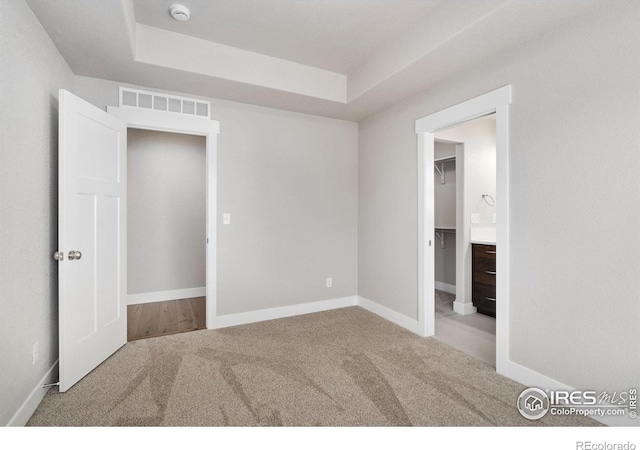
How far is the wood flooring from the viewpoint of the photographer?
3336 millimetres

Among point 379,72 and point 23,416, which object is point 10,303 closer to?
point 23,416

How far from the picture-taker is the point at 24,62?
1892 mm

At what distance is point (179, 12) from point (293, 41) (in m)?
0.93

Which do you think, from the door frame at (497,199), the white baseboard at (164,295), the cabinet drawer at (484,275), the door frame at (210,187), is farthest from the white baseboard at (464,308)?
the white baseboard at (164,295)

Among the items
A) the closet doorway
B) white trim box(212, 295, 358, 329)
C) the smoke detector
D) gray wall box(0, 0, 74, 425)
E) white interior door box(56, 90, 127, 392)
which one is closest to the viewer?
gray wall box(0, 0, 74, 425)

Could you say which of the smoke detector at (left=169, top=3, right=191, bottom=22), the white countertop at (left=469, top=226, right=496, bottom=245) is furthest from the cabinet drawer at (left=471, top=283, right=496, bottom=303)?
the smoke detector at (left=169, top=3, right=191, bottom=22)

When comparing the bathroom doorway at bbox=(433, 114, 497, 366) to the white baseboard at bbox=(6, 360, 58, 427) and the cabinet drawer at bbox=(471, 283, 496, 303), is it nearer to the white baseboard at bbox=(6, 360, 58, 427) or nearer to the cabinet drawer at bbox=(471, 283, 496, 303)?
the cabinet drawer at bbox=(471, 283, 496, 303)

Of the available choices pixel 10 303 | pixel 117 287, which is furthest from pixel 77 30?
pixel 117 287

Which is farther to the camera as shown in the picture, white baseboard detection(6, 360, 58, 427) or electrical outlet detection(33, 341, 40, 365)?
electrical outlet detection(33, 341, 40, 365)

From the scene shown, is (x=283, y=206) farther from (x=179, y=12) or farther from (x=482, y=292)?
(x=482, y=292)

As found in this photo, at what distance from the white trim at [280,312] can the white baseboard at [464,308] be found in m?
1.26

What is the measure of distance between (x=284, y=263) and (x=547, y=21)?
3132 millimetres

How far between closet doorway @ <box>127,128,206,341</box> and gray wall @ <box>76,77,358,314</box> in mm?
1061

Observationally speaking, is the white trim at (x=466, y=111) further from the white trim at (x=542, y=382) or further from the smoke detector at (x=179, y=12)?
the smoke detector at (x=179, y=12)
